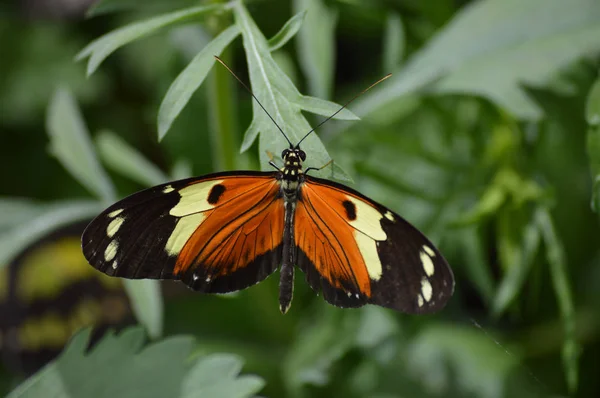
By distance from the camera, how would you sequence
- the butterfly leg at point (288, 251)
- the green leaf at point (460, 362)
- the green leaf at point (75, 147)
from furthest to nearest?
the green leaf at point (460, 362), the green leaf at point (75, 147), the butterfly leg at point (288, 251)

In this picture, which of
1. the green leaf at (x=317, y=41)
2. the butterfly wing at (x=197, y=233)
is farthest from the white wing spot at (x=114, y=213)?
the green leaf at (x=317, y=41)

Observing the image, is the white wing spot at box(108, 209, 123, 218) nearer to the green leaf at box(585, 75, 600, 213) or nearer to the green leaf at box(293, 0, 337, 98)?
the green leaf at box(293, 0, 337, 98)

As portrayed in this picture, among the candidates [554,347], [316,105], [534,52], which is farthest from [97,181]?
[554,347]

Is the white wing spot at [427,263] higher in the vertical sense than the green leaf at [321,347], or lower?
higher

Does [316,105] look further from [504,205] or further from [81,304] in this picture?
[81,304]

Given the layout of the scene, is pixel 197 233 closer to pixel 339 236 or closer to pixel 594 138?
pixel 339 236

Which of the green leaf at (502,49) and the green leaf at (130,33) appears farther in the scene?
the green leaf at (502,49)

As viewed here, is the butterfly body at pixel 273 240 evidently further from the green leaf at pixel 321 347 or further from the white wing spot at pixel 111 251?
the green leaf at pixel 321 347
